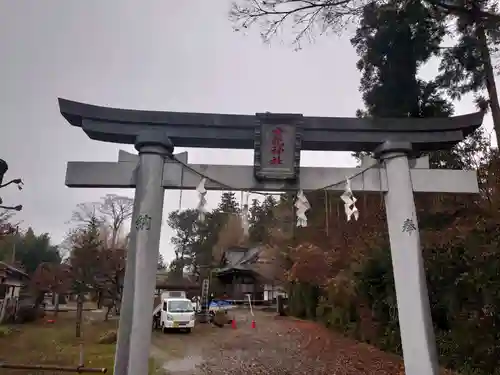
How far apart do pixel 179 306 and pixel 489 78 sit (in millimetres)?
15790

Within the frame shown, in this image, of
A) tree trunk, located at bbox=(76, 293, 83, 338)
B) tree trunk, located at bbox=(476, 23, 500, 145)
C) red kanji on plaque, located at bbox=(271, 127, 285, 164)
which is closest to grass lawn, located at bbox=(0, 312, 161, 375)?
tree trunk, located at bbox=(76, 293, 83, 338)

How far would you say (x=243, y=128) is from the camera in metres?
5.21

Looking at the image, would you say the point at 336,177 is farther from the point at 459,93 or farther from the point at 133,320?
the point at 459,93

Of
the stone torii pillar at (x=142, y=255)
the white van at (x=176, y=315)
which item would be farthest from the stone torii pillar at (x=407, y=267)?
the white van at (x=176, y=315)

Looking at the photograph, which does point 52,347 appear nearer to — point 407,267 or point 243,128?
point 243,128

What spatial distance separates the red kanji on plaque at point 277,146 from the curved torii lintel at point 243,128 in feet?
0.96

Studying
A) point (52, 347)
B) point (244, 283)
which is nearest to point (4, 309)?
point (52, 347)

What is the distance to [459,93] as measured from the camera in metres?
9.03

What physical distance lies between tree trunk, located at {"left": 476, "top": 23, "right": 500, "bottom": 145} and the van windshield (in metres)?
15.1

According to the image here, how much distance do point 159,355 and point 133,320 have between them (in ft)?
28.6

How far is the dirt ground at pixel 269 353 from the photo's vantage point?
33.2 feet

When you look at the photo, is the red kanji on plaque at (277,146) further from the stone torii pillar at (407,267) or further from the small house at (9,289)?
the small house at (9,289)

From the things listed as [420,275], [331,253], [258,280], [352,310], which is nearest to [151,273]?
[420,275]

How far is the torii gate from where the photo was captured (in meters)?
4.58
